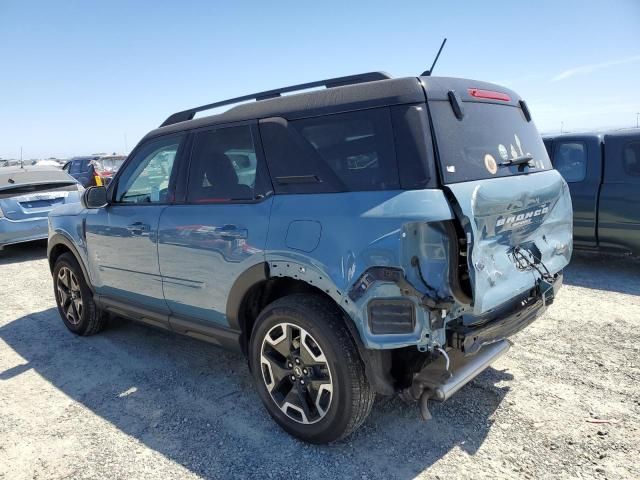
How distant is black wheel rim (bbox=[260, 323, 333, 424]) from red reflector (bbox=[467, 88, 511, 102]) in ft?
5.63

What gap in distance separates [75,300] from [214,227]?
2.48 metres

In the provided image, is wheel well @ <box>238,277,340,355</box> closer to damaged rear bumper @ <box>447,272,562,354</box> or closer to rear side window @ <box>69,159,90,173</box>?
damaged rear bumper @ <box>447,272,562,354</box>

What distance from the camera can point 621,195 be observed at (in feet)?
20.4

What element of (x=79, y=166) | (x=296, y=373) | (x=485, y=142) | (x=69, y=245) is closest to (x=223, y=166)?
(x=296, y=373)

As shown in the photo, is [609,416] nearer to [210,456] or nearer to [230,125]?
[210,456]

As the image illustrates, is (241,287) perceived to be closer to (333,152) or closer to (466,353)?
(333,152)

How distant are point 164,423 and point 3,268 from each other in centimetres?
648

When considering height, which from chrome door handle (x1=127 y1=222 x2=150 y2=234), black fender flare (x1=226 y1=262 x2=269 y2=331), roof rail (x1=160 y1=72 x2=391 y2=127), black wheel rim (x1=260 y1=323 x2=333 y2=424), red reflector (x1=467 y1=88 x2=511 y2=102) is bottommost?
black wheel rim (x1=260 y1=323 x2=333 y2=424)

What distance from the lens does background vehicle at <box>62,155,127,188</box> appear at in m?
15.5

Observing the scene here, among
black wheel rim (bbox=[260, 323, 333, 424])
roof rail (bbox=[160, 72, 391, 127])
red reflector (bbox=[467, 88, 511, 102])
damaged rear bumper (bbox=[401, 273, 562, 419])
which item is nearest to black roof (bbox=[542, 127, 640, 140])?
red reflector (bbox=[467, 88, 511, 102])

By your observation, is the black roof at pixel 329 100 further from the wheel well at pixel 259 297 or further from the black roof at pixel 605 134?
the black roof at pixel 605 134

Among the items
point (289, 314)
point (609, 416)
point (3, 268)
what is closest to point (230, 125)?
point (289, 314)

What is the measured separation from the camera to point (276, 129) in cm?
302

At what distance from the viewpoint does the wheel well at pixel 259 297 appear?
3.09 metres
